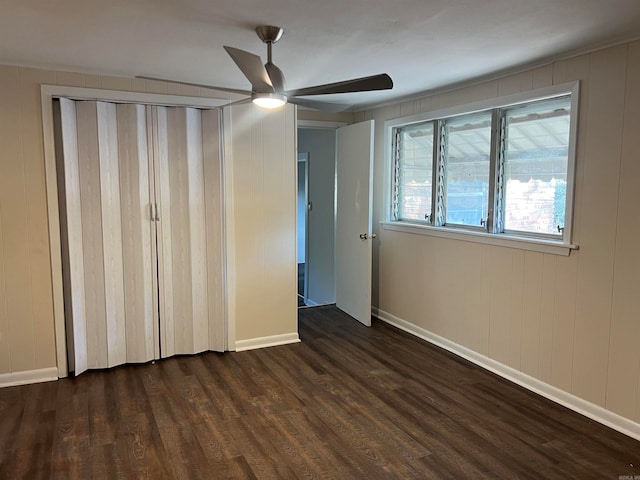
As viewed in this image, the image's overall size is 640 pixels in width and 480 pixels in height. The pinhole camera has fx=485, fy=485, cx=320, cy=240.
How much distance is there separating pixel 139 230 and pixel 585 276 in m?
3.13

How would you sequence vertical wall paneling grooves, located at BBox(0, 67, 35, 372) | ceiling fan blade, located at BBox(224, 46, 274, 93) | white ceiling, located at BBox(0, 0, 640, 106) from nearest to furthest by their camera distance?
1. ceiling fan blade, located at BBox(224, 46, 274, 93)
2. white ceiling, located at BBox(0, 0, 640, 106)
3. vertical wall paneling grooves, located at BBox(0, 67, 35, 372)

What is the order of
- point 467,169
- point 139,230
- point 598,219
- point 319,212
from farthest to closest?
point 319,212
point 467,169
point 139,230
point 598,219

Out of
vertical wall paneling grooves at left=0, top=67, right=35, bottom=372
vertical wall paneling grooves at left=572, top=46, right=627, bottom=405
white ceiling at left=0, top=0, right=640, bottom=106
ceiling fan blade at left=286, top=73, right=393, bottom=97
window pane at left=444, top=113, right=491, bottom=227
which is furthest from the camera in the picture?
window pane at left=444, top=113, right=491, bottom=227

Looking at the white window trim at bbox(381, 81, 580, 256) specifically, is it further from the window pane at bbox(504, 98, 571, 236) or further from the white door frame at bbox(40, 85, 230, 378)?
the white door frame at bbox(40, 85, 230, 378)

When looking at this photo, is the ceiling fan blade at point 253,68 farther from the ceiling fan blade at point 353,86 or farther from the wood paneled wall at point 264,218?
the wood paneled wall at point 264,218

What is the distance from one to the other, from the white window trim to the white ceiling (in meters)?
0.24

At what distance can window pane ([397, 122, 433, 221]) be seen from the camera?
4434 mm

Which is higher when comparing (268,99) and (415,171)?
(268,99)

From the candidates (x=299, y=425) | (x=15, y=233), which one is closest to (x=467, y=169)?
(x=299, y=425)

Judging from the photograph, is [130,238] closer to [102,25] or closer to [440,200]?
[102,25]

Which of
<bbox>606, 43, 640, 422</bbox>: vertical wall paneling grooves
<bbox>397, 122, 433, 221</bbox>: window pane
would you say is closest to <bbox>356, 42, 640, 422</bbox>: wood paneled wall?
<bbox>606, 43, 640, 422</bbox>: vertical wall paneling grooves

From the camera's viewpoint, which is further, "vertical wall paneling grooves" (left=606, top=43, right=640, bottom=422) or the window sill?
the window sill

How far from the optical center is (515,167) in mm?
3514

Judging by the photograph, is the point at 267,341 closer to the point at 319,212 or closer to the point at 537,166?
the point at 319,212
